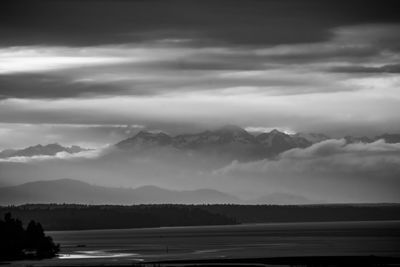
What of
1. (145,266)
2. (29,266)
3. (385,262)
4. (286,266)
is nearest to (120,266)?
(145,266)

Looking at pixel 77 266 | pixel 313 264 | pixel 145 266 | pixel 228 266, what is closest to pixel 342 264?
pixel 313 264

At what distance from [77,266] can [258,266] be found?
3409 cm

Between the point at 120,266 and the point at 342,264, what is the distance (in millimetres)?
41793

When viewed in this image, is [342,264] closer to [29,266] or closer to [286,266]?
[286,266]

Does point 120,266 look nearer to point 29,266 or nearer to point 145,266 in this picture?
point 145,266

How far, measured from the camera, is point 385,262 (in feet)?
639

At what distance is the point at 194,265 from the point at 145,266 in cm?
926

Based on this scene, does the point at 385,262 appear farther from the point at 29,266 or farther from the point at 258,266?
the point at 29,266

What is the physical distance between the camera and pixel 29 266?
198750 mm

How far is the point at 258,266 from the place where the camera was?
197125 mm

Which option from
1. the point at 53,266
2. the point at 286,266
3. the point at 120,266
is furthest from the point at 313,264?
the point at 53,266

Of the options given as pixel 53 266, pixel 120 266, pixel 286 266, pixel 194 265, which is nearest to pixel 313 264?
pixel 286 266

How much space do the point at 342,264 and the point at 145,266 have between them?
1452 inches

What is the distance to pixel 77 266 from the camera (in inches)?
7810
